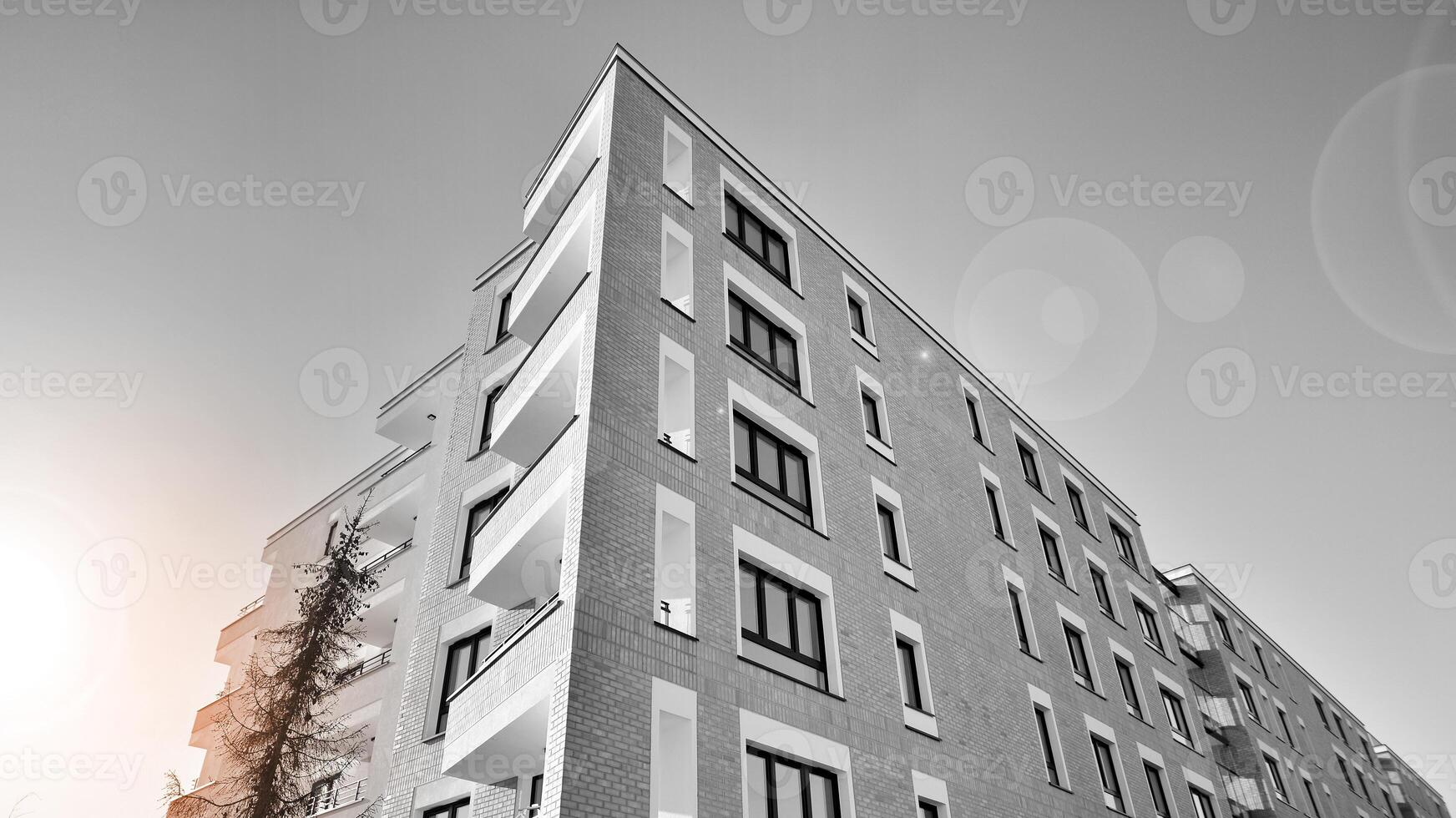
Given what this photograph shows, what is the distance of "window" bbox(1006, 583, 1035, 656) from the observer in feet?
69.5

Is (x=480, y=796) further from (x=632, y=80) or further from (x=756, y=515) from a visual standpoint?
(x=632, y=80)

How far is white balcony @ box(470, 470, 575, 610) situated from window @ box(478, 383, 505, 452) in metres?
5.60

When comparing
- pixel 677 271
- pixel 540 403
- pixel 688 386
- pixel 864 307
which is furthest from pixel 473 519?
pixel 864 307

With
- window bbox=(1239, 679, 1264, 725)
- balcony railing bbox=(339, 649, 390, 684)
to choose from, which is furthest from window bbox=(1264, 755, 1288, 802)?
balcony railing bbox=(339, 649, 390, 684)

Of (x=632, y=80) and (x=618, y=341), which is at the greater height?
(x=632, y=80)

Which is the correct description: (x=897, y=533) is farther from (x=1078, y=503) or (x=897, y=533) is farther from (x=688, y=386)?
(x=1078, y=503)

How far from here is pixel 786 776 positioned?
12234 millimetres

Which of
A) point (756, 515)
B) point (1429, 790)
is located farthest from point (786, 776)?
point (1429, 790)

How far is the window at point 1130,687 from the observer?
2517cm

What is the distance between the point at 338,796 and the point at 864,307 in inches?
747

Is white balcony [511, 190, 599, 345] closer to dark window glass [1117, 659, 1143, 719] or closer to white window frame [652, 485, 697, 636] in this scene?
white window frame [652, 485, 697, 636]

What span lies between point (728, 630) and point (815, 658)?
7.78 ft

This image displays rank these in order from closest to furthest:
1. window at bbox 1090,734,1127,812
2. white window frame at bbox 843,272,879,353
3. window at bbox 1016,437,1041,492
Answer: window at bbox 1090,734,1127,812
white window frame at bbox 843,272,879,353
window at bbox 1016,437,1041,492

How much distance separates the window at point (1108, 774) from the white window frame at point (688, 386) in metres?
14.7
